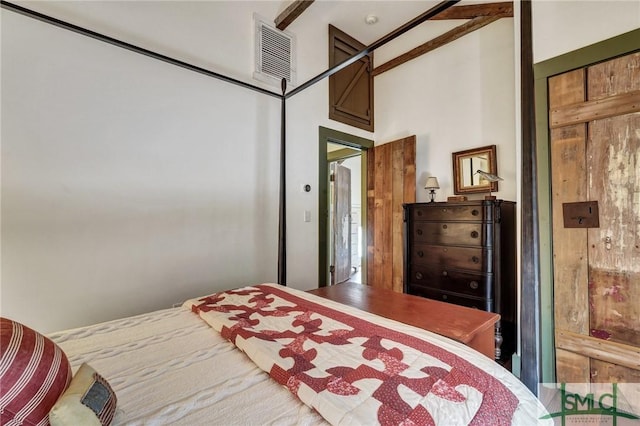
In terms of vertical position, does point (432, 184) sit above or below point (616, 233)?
above

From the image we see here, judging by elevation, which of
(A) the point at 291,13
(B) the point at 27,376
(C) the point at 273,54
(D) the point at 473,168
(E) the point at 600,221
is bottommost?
(B) the point at 27,376

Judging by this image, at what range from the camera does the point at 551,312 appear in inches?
72.4

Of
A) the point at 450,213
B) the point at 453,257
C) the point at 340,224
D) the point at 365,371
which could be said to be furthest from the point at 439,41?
the point at 365,371

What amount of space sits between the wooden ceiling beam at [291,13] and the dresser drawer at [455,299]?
279 cm

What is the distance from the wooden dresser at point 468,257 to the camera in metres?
2.24

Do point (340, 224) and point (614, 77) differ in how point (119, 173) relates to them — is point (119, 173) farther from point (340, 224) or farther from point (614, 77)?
point (340, 224)

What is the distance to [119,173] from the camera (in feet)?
6.11

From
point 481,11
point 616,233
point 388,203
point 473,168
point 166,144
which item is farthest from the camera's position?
point 388,203

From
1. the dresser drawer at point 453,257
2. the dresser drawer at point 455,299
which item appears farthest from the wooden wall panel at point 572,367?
the dresser drawer at point 453,257

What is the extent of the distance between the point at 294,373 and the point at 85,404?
0.49 metres

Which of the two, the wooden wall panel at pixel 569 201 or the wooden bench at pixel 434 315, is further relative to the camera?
the wooden wall panel at pixel 569 201

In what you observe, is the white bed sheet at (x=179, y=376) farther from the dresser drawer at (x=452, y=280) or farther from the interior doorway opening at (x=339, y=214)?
the interior doorway opening at (x=339, y=214)

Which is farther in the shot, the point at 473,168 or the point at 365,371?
the point at 473,168

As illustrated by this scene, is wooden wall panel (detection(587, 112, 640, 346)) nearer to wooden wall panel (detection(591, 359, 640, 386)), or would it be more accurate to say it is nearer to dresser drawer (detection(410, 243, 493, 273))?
wooden wall panel (detection(591, 359, 640, 386))
